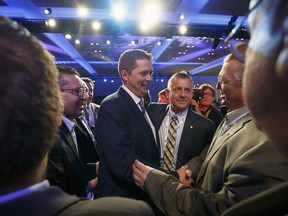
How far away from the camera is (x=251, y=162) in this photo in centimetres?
116

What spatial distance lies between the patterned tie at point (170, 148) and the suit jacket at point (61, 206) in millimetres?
1898

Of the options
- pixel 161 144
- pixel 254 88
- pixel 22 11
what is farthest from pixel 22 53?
pixel 22 11

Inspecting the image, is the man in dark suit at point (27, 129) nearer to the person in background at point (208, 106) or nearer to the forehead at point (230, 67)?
the forehead at point (230, 67)

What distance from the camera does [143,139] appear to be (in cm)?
212

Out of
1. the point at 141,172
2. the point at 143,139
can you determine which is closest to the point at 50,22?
the point at 143,139

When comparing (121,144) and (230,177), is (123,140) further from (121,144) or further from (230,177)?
(230,177)

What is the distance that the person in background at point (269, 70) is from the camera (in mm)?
370

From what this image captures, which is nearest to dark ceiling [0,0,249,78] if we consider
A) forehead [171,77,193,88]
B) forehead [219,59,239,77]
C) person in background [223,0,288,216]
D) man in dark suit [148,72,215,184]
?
forehead [171,77,193,88]

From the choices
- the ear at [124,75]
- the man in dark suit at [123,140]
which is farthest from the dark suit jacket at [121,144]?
the ear at [124,75]

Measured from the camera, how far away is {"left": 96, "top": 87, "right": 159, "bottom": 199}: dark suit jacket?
1.94 metres

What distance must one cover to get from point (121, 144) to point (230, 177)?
914 mm

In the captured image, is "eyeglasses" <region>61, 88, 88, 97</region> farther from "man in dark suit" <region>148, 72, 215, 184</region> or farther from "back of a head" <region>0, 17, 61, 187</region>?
"back of a head" <region>0, 17, 61, 187</region>

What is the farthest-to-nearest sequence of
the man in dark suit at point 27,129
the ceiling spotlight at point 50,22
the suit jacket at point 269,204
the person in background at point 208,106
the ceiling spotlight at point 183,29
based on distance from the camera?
the ceiling spotlight at point 183,29, the ceiling spotlight at point 50,22, the person in background at point 208,106, the suit jacket at point 269,204, the man in dark suit at point 27,129

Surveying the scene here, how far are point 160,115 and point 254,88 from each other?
7.69 feet
